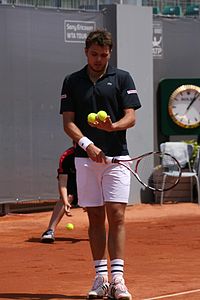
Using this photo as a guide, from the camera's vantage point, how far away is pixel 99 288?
24.1 feet

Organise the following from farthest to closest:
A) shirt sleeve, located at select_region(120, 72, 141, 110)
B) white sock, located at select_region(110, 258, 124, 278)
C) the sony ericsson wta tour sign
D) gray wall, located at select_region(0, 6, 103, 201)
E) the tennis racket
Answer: the tennis racket < the sony ericsson wta tour sign < gray wall, located at select_region(0, 6, 103, 201) < shirt sleeve, located at select_region(120, 72, 141, 110) < white sock, located at select_region(110, 258, 124, 278)

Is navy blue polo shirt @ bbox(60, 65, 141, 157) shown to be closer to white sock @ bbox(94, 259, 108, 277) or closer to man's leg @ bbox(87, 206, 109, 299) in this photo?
man's leg @ bbox(87, 206, 109, 299)

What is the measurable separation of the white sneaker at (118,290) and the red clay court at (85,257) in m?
0.16

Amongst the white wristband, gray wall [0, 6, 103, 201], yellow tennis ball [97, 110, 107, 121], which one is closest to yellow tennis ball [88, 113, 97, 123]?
yellow tennis ball [97, 110, 107, 121]

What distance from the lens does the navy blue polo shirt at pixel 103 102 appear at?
7391 mm

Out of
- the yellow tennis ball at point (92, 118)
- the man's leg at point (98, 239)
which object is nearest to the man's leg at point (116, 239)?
the man's leg at point (98, 239)

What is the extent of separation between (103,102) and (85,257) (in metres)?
2.97

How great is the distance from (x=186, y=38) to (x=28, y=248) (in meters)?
7.20

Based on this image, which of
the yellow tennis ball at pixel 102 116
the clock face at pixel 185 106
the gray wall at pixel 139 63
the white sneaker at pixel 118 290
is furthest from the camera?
the clock face at pixel 185 106

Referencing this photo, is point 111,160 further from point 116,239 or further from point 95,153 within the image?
point 116,239

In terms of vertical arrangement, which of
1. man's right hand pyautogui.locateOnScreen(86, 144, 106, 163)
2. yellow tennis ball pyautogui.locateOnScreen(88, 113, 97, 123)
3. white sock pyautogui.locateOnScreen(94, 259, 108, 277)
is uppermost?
yellow tennis ball pyautogui.locateOnScreen(88, 113, 97, 123)

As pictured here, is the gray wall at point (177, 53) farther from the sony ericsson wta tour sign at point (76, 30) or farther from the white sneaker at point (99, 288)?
the white sneaker at point (99, 288)

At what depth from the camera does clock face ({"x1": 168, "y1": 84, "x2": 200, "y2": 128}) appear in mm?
16359

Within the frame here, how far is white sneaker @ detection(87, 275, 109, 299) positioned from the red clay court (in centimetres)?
13
